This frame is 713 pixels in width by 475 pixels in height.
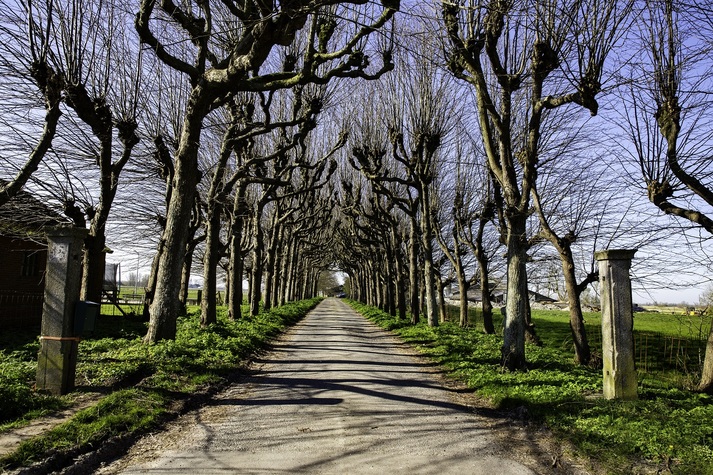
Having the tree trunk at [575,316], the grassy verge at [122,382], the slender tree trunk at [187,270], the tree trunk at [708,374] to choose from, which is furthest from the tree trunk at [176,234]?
the slender tree trunk at [187,270]

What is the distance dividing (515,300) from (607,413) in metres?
3.34

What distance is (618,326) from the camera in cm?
666

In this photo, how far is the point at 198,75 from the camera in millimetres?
10367

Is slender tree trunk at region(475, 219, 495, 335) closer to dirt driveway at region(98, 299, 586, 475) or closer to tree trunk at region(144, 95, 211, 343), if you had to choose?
dirt driveway at region(98, 299, 586, 475)

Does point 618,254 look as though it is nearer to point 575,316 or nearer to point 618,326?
point 618,326

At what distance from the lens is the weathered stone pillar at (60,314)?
6.35 m

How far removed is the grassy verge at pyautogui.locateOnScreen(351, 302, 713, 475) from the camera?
179 inches

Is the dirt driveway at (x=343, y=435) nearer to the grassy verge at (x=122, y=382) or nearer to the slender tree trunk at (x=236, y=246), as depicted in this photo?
the grassy verge at (x=122, y=382)

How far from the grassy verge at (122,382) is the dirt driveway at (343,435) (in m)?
0.40

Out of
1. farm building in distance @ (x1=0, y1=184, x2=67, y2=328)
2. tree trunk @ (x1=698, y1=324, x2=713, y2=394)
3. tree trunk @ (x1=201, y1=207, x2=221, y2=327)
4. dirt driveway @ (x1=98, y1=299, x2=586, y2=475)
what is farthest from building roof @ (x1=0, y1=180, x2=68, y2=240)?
tree trunk @ (x1=698, y1=324, x2=713, y2=394)

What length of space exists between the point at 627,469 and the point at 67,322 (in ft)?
21.2

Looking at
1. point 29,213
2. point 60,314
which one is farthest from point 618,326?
point 29,213

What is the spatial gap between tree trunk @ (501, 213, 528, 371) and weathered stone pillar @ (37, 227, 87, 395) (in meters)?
6.89

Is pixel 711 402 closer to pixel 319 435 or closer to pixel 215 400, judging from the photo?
pixel 319 435
